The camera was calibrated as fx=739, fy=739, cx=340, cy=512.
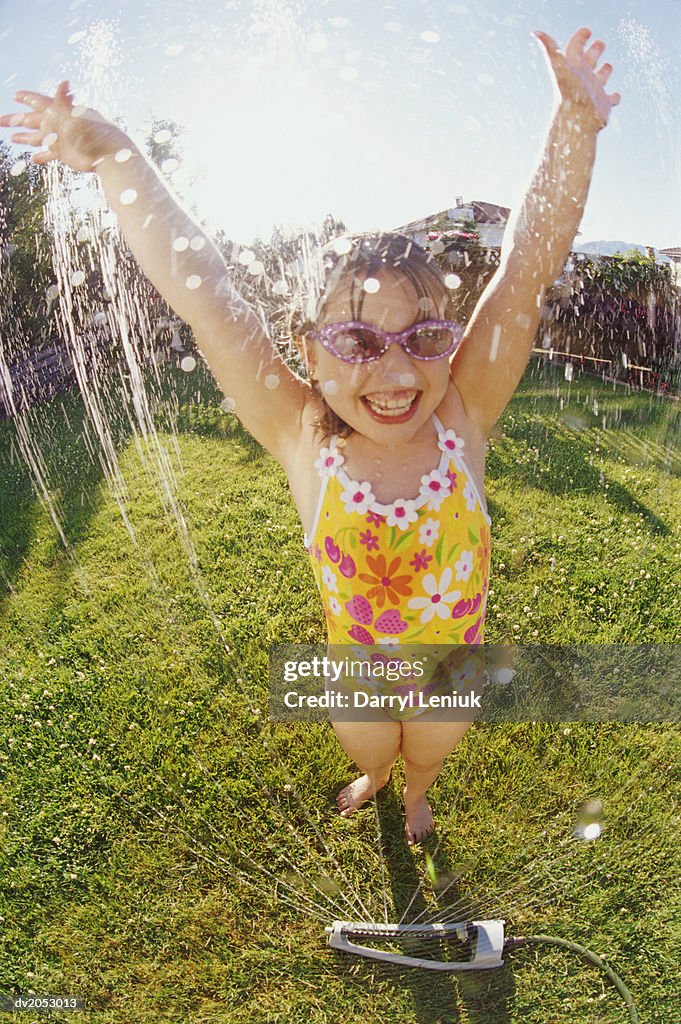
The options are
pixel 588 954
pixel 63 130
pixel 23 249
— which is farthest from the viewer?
pixel 23 249

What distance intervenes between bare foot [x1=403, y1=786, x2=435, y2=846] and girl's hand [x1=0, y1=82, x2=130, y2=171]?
5.92ft

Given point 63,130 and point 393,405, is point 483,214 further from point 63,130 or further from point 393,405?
point 63,130

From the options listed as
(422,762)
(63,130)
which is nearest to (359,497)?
(422,762)

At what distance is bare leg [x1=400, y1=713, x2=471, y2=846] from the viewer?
5.92 feet

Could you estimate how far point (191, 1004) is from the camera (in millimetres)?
1790

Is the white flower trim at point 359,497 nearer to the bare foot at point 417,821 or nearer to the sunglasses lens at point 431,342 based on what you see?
the sunglasses lens at point 431,342

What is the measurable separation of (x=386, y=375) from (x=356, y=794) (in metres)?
1.40

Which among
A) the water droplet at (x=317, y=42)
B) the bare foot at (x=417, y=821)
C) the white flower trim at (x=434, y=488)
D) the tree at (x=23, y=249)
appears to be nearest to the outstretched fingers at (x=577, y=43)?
the water droplet at (x=317, y=42)

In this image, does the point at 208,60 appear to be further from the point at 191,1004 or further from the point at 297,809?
the point at 191,1004

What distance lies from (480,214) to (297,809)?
1751 mm

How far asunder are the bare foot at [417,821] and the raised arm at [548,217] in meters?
1.24

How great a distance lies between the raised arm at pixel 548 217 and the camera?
1.50 metres

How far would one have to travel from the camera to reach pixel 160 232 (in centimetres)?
150

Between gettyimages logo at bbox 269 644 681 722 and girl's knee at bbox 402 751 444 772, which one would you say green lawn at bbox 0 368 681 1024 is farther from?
girl's knee at bbox 402 751 444 772
